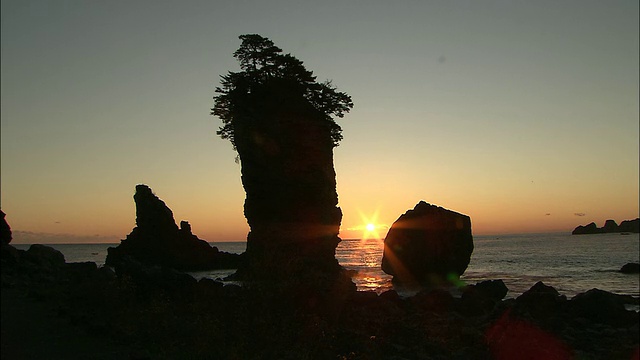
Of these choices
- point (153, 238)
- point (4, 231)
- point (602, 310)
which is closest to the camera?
point (602, 310)

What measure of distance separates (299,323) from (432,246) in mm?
41731

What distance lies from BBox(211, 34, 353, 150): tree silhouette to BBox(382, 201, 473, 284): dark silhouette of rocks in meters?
22.5

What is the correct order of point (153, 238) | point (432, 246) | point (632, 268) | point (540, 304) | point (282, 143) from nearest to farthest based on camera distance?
point (540, 304)
point (282, 143)
point (632, 268)
point (432, 246)
point (153, 238)

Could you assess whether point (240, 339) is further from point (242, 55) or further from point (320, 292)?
point (242, 55)

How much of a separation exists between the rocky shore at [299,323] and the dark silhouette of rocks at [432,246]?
26.6 m

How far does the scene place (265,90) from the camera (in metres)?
42.2

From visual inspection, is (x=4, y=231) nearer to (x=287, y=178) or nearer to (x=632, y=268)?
(x=287, y=178)

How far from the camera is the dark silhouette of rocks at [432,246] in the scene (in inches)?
2261

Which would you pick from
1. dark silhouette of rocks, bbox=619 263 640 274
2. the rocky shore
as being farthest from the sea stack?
dark silhouette of rocks, bbox=619 263 640 274

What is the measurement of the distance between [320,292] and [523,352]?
9.47 metres

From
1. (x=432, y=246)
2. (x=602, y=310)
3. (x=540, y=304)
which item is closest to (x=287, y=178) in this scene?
(x=540, y=304)

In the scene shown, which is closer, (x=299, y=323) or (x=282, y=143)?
(x=299, y=323)

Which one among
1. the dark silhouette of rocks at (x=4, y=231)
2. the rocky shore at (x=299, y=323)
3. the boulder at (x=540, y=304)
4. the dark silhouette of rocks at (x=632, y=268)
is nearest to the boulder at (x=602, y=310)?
the rocky shore at (x=299, y=323)

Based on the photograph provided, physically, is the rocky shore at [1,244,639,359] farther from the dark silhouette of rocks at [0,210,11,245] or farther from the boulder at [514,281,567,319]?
the dark silhouette of rocks at [0,210,11,245]
